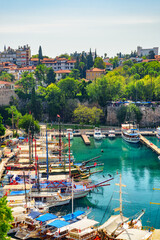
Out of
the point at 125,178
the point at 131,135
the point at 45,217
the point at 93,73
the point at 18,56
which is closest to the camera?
the point at 45,217

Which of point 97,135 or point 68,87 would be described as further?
point 68,87

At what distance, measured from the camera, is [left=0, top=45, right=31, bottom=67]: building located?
12794cm

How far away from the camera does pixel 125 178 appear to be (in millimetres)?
42250

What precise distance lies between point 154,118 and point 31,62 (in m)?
57.8

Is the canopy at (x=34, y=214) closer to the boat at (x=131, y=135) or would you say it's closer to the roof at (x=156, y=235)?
the roof at (x=156, y=235)

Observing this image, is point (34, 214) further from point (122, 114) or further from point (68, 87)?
point (68, 87)

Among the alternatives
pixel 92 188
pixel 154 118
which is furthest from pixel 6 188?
pixel 154 118

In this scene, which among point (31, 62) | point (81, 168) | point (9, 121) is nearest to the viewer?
point (81, 168)

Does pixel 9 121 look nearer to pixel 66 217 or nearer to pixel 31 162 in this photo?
pixel 31 162

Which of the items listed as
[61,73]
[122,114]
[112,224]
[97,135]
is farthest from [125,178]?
[61,73]

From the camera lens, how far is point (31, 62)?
119m

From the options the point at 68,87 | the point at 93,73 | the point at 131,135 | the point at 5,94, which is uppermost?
the point at 93,73

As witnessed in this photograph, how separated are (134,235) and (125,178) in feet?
55.7

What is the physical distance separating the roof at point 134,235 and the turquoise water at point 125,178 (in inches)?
196
